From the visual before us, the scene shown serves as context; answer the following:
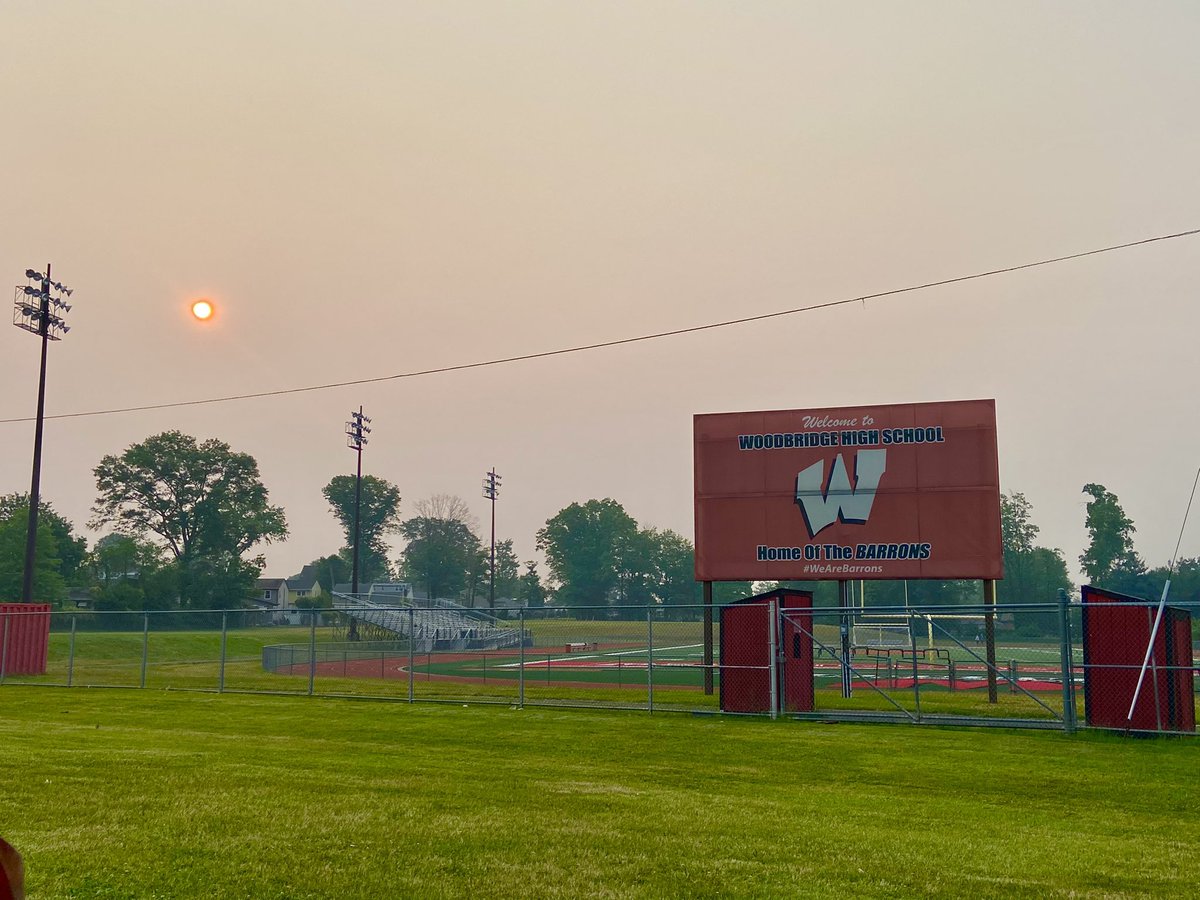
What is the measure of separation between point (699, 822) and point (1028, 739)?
9251 millimetres

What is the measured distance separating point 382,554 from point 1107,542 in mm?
99538

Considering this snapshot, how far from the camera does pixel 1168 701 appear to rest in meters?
16.8

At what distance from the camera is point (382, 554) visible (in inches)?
6299

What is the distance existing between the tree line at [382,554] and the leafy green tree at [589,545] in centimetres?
21

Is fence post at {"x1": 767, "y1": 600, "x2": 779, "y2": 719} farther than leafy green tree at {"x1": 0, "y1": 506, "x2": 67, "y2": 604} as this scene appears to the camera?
No

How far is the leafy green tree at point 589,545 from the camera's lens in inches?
6206

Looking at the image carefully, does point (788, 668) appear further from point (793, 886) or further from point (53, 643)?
point (53, 643)

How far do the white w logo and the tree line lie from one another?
37.5 metres

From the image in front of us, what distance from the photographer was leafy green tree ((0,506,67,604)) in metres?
92.8

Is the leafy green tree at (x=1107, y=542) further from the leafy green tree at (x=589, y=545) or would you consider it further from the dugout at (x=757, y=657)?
the dugout at (x=757, y=657)

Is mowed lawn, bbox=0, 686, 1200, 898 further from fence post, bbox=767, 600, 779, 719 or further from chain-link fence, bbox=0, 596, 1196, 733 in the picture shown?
fence post, bbox=767, 600, 779, 719

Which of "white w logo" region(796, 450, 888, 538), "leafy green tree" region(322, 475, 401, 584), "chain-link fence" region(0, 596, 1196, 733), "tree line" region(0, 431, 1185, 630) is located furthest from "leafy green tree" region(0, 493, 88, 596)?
"white w logo" region(796, 450, 888, 538)

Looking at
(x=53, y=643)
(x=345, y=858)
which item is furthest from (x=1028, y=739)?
(x=53, y=643)

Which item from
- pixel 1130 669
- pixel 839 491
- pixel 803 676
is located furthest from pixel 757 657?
pixel 1130 669
